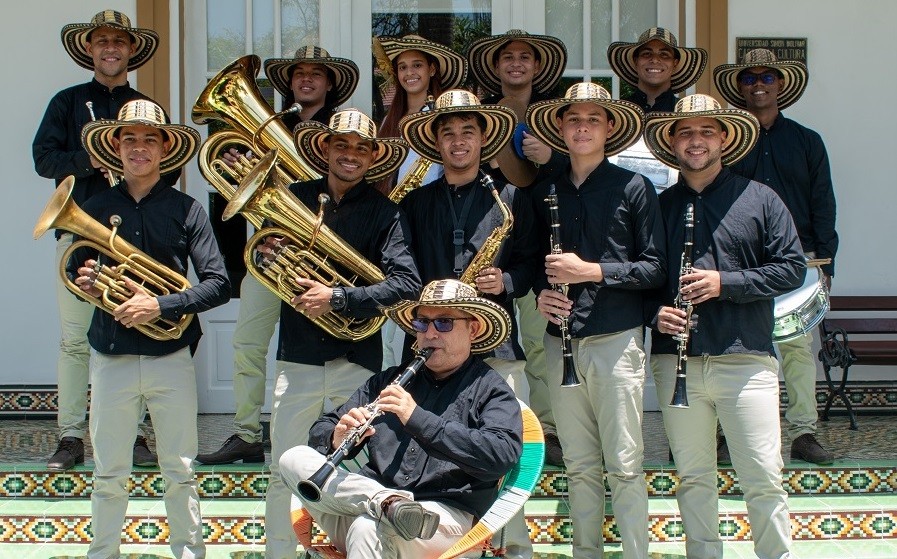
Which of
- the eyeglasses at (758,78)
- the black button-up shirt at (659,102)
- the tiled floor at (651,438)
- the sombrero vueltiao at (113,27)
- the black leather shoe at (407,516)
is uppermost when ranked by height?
the sombrero vueltiao at (113,27)

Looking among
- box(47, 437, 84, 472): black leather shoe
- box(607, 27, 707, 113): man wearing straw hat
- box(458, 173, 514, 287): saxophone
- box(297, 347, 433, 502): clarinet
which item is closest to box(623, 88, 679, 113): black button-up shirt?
box(607, 27, 707, 113): man wearing straw hat

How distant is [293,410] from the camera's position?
5.68 metres

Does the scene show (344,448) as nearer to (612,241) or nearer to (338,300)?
(338,300)

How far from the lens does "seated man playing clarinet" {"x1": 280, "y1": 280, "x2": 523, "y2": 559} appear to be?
4555 mm

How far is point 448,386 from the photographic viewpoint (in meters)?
4.96

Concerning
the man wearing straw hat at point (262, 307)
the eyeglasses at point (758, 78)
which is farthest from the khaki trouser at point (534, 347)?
the eyeglasses at point (758, 78)

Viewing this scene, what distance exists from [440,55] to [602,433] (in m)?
2.27

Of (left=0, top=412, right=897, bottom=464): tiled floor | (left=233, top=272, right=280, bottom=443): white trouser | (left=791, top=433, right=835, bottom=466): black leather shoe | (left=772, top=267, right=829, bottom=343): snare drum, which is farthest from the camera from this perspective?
(left=0, top=412, right=897, bottom=464): tiled floor

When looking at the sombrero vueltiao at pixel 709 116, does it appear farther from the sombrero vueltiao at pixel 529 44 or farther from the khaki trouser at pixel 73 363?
the khaki trouser at pixel 73 363

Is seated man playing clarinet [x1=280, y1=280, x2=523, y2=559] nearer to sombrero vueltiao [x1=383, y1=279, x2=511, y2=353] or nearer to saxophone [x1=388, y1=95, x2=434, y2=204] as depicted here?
sombrero vueltiao [x1=383, y1=279, x2=511, y2=353]

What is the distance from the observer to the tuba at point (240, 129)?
600cm

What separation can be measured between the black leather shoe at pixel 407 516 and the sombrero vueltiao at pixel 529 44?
287 cm

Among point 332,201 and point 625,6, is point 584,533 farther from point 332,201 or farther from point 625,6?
point 625,6

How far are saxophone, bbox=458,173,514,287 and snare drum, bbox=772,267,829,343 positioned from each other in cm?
146
